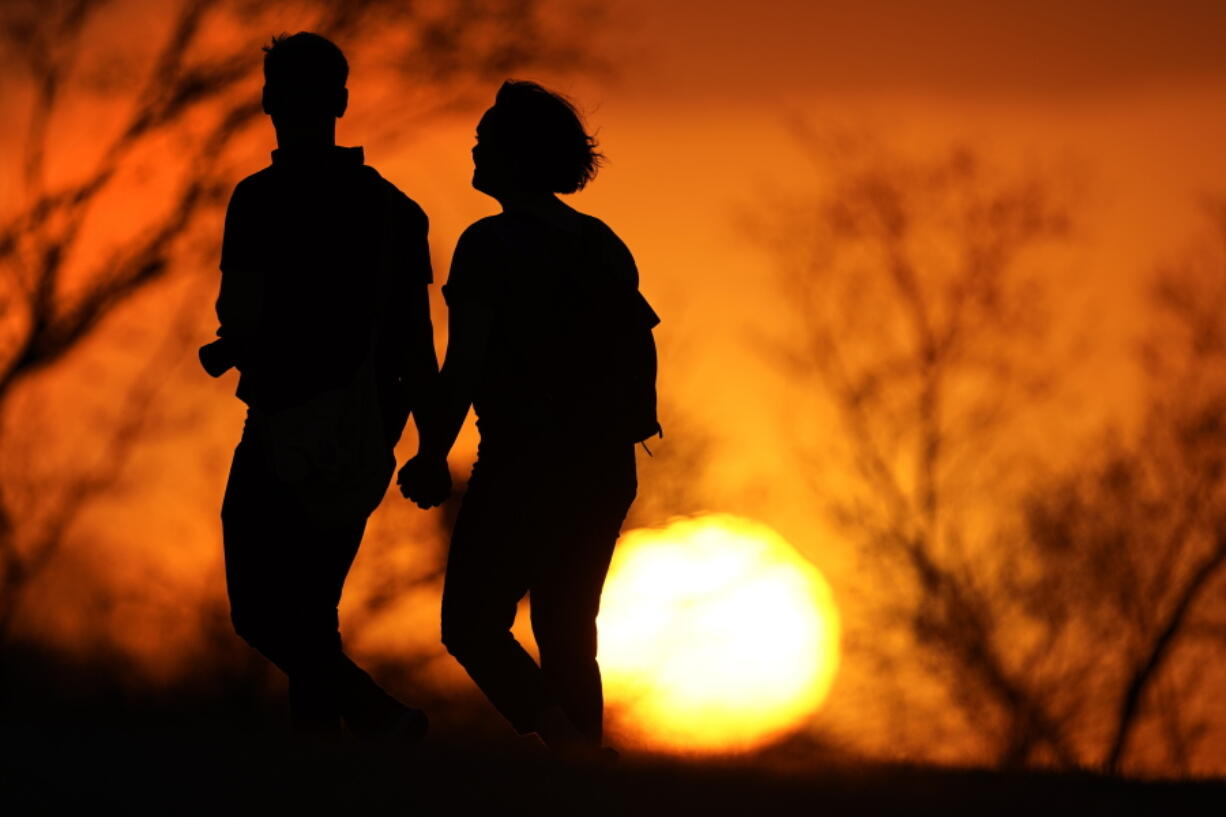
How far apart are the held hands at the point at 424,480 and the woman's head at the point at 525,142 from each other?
1.04 meters

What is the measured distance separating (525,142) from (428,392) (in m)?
0.98

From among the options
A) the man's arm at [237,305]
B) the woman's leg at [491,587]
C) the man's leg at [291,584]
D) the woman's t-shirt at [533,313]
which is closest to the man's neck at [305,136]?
the man's arm at [237,305]

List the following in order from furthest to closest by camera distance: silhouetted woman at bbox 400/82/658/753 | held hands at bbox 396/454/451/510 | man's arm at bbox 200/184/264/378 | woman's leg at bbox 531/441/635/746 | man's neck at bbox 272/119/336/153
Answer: woman's leg at bbox 531/441/635/746 → silhouetted woman at bbox 400/82/658/753 → held hands at bbox 396/454/451/510 → man's neck at bbox 272/119/336/153 → man's arm at bbox 200/184/264/378

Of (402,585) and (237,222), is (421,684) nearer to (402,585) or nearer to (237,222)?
(402,585)

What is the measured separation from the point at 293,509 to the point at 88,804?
1.15 meters

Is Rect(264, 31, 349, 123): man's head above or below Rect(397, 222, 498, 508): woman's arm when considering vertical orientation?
above

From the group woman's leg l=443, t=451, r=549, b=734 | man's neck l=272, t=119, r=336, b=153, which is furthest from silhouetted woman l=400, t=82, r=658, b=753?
man's neck l=272, t=119, r=336, b=153

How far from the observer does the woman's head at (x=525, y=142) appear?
263 inches

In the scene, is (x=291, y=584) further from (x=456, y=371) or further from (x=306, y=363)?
(x=456, y=371)

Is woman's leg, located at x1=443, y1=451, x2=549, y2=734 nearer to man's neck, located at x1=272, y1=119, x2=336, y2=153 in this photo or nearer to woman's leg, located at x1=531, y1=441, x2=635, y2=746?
woman's leg, located at x1=531, y1=441, x2=635, y2=746

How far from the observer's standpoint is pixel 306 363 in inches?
240

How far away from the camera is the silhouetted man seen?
19.8 ft

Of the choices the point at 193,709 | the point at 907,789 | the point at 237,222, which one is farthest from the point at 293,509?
the point at 193,709

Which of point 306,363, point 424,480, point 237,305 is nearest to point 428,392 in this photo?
point 424,480
